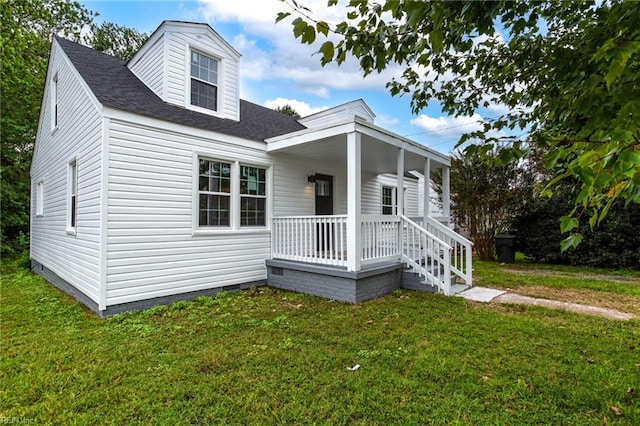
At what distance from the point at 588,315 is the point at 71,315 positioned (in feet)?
25.5

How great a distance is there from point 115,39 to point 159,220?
2008cm

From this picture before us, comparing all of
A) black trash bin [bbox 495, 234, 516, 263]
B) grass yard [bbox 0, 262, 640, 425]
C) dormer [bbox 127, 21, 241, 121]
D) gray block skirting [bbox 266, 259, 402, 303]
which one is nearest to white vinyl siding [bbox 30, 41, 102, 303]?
grass yard [bbox 0, 262, 640, 425]

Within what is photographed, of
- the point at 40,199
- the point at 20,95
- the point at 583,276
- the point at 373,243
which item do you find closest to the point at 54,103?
the point at 40,199

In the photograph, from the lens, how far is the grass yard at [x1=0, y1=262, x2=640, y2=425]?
2418mm

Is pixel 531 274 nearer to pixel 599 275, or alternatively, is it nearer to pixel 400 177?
pixel 599 275

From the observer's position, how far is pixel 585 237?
30.1 feet

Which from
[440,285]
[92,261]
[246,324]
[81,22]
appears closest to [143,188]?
[92,261]

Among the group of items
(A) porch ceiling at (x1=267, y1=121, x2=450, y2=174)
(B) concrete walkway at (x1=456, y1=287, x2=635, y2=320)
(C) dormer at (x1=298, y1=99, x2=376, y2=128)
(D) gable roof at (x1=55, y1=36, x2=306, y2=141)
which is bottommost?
(B) concrete walkway at (x1=456, y1=287, x2=635, y2=320)

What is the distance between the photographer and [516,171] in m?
10.1

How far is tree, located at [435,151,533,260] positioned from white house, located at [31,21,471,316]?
2965 mm

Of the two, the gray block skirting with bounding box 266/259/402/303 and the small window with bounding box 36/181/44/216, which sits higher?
the small window with bounding box 36/181/44/216

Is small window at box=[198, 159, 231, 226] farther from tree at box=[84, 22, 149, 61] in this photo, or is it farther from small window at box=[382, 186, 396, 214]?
tree at box=[84, 22, 149, 61]

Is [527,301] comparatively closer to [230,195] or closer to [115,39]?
[230,195]

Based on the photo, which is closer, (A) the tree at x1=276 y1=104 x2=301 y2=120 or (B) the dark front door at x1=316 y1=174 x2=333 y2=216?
(B) the dark front door at x1=316 y1=174 x2=333 y2=216
